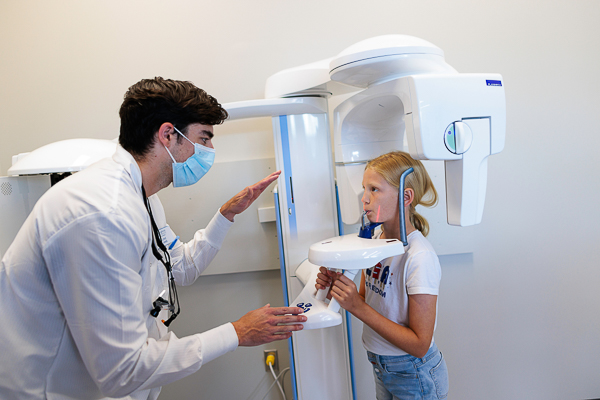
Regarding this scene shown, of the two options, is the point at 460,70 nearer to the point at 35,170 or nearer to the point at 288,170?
the point at 288,170

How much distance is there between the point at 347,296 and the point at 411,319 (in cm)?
19

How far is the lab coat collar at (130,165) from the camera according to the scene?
947 mm

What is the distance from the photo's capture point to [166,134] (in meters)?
1.03

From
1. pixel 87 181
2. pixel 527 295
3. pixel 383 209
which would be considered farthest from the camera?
pixel 527 295

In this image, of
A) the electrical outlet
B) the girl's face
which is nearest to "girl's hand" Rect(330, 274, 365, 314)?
the girl's face

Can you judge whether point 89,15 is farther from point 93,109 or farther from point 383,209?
point 383,209

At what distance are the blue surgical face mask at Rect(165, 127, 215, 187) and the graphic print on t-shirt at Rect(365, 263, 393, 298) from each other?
597mm

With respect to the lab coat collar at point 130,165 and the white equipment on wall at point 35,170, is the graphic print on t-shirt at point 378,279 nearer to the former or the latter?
the lab coat collar at point 130,165

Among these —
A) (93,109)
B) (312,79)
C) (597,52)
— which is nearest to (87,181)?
(312,79)

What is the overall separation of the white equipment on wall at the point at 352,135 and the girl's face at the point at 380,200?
0.11m

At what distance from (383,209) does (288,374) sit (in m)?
1.17

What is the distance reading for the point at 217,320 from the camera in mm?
1924

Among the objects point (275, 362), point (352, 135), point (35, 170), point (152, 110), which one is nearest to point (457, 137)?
point (352, 135)

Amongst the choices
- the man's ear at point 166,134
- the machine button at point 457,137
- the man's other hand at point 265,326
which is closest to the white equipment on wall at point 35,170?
the man's ear at point 166,134
